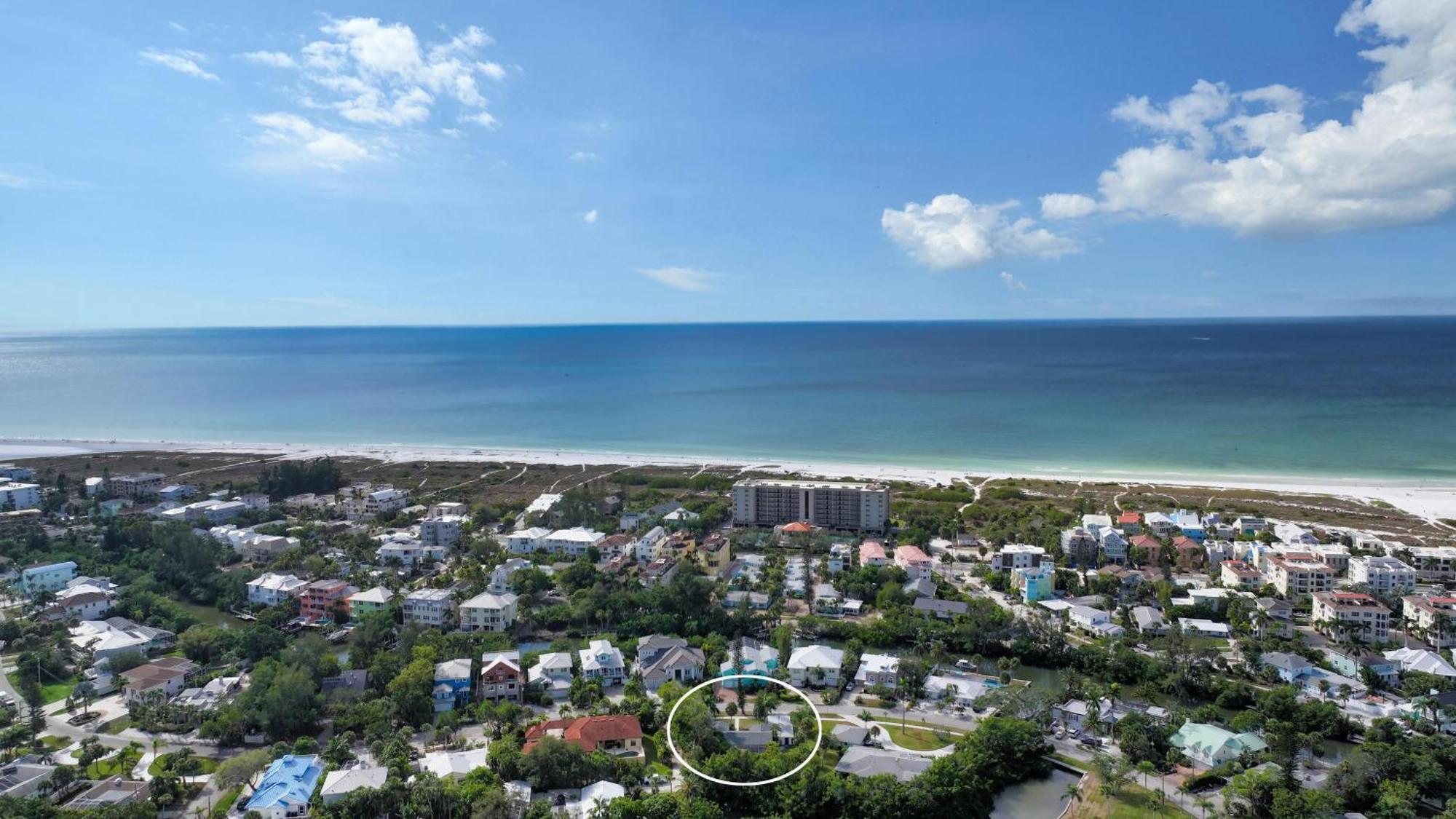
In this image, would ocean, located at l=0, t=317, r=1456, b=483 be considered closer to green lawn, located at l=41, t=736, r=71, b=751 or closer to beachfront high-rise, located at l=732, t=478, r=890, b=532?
beachfront high-rise, located at l=732, t=478, r=890, b=532

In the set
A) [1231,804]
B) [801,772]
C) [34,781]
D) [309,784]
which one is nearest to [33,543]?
[34,781]

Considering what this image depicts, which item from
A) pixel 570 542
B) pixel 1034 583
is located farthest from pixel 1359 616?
pixel 570 542

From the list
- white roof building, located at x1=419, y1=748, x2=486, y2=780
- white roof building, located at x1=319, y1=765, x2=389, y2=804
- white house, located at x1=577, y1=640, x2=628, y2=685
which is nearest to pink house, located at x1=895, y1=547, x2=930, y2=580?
white house, located at x1=577, y1=640, x2=628, y2=685

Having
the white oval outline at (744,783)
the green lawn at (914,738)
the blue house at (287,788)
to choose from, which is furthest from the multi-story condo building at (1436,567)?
the blue house at (287,788)

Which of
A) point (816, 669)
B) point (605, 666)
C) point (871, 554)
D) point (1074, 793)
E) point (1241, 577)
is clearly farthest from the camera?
point (871, 554)

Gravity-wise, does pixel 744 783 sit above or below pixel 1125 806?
above

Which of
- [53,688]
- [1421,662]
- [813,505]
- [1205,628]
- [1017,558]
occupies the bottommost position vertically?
[53,688]

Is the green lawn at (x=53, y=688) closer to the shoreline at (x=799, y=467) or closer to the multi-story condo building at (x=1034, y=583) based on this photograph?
the multi-story condo building at (x=1034, y=583)

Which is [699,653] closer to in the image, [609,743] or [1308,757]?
[609,743]

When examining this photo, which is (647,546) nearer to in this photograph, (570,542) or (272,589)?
(570,542)
